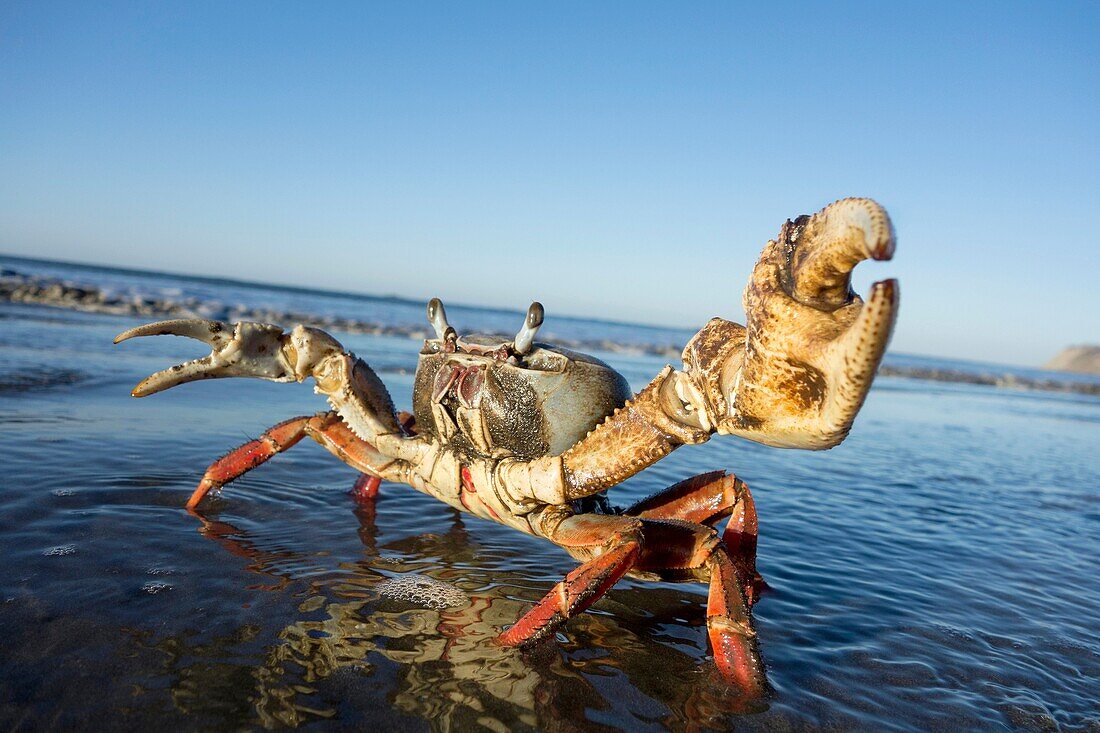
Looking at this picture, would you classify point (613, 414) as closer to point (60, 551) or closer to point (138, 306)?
point (60, 551)

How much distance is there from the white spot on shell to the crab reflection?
0.05 meters

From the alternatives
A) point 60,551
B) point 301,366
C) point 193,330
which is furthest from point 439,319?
point 60,551

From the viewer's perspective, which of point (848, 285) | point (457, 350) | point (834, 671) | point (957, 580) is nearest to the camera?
point (848, 285)

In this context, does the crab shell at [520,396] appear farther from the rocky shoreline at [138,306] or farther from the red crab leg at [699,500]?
the rocky shoreline at [138,306]

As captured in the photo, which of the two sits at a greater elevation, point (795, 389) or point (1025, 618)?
point (795, 389)

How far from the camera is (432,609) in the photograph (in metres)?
3.13

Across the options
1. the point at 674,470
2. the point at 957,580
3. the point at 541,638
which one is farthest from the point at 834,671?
the point at 674,470

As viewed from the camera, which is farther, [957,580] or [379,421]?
[957,580]

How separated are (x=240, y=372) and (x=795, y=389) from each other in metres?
3.10

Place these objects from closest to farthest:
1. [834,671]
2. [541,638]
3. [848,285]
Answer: [848,285] < [541,638] < [834,671]

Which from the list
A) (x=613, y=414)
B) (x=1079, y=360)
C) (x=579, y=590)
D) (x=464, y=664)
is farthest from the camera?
(x=1079, y=360)

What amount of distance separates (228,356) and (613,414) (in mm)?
2231

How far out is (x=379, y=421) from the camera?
3.96m

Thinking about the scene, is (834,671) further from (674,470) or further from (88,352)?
→ (88,352)
